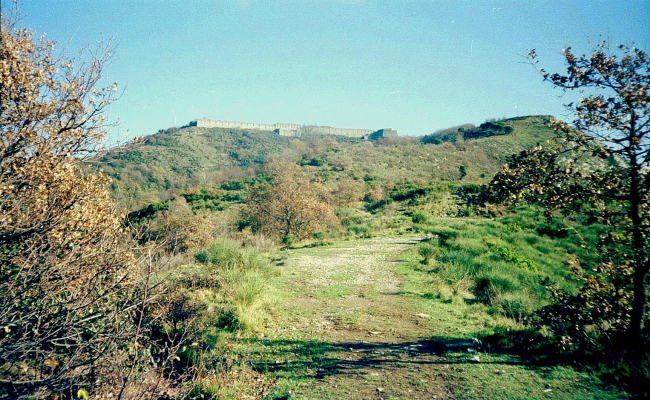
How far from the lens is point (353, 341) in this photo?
6051 mm

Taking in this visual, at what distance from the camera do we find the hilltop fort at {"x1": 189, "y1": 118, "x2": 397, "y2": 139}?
94.4 meters

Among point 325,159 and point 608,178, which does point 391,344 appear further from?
point 325,159

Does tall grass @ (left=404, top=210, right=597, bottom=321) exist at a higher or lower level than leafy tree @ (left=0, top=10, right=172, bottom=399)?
lower

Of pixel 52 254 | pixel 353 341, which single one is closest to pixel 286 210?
pixel 353 341

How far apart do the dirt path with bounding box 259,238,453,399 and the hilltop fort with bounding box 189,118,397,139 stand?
8856 centimetres

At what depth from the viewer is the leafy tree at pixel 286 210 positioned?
21.0 meters

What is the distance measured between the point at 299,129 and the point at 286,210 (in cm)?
8570

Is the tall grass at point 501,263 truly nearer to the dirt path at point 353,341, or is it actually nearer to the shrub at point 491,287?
the shrub at point 491,287

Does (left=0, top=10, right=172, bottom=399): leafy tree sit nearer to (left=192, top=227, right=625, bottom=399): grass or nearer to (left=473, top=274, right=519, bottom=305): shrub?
(left=192, top=227, right=625, bottom=399): grass

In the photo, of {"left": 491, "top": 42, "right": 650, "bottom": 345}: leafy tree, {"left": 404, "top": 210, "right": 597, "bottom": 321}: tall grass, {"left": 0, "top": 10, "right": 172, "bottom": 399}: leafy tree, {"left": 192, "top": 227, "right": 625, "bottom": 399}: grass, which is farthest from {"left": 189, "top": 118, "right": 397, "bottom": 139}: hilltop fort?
{"left": 491, "top": 42, "right": 650, "bottom": 345}: leafy tree

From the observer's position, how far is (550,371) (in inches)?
184

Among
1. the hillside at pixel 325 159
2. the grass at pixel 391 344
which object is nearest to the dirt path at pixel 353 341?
the grass at pixel 391 344

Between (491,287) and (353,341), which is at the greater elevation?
(353,341)

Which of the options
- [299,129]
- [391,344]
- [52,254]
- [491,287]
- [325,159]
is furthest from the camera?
[299,129]
